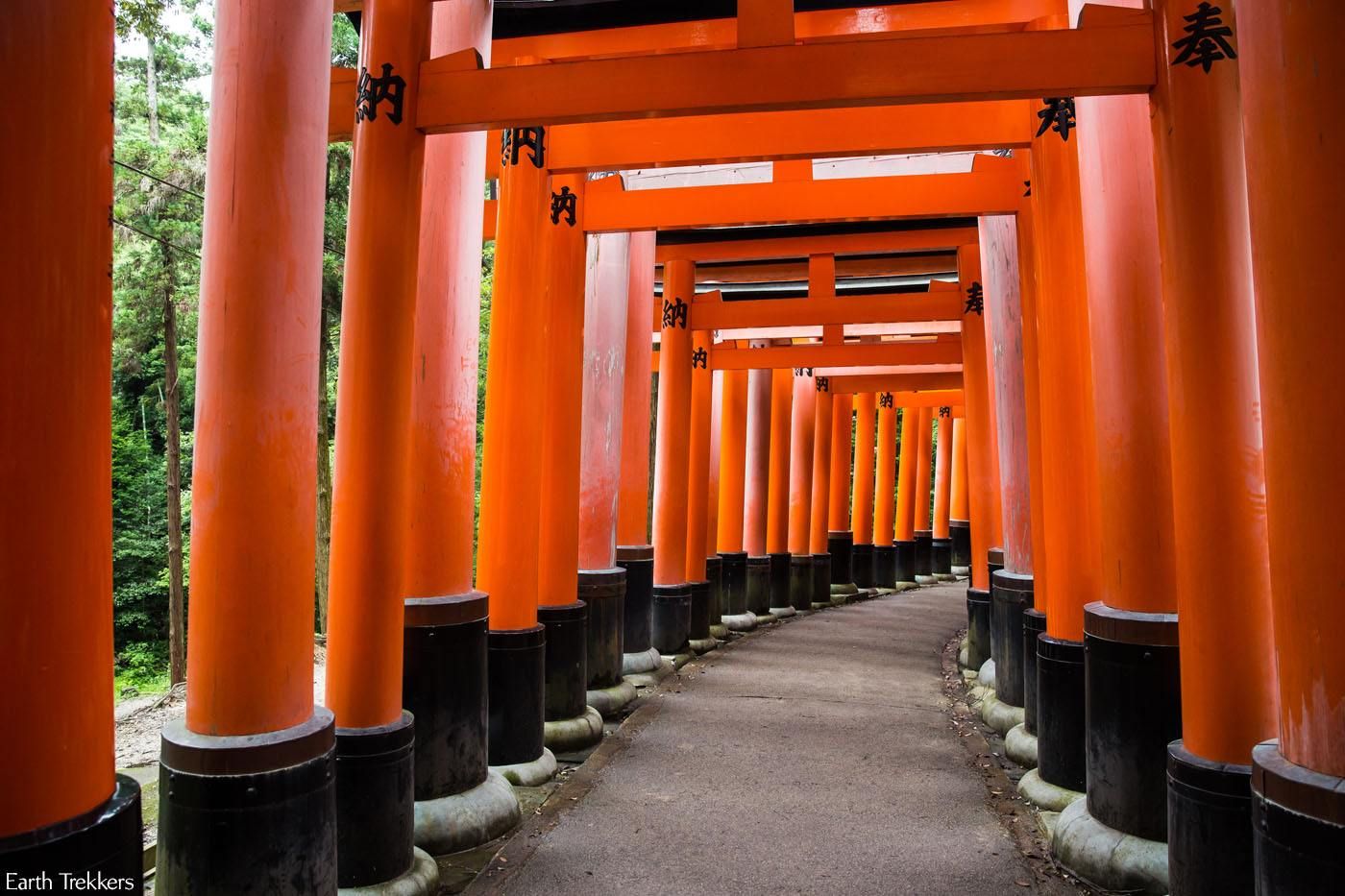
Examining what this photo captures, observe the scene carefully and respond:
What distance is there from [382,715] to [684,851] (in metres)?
1.54

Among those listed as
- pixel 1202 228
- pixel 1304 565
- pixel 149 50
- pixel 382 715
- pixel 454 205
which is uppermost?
pixel 149 50

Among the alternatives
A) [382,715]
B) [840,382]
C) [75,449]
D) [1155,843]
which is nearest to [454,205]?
[382,715]

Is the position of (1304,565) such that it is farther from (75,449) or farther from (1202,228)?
(75,449)

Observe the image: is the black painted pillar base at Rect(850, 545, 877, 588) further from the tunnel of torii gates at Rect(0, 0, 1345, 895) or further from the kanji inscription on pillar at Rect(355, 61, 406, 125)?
the kanji inscription on pillar at Rect(355, 61, 406, 125)

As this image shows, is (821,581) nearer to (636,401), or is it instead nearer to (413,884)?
(636,401)

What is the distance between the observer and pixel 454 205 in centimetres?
480

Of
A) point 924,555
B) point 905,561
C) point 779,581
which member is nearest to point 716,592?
point 779,581

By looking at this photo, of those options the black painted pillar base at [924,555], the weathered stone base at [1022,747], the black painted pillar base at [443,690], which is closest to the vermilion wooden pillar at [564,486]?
the black painted pillar base at [443,690]

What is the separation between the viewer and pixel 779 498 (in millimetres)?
14789

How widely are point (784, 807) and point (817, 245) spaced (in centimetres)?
680

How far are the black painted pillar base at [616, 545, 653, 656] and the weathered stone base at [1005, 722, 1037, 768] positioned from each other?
12.4 feet

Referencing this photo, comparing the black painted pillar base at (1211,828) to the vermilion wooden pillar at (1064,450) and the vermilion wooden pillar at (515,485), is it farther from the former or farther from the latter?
the vermilion wooden pillar at (515,485)

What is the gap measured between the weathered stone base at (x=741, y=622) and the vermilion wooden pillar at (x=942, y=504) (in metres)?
10.6

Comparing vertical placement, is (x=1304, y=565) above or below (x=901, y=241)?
below
